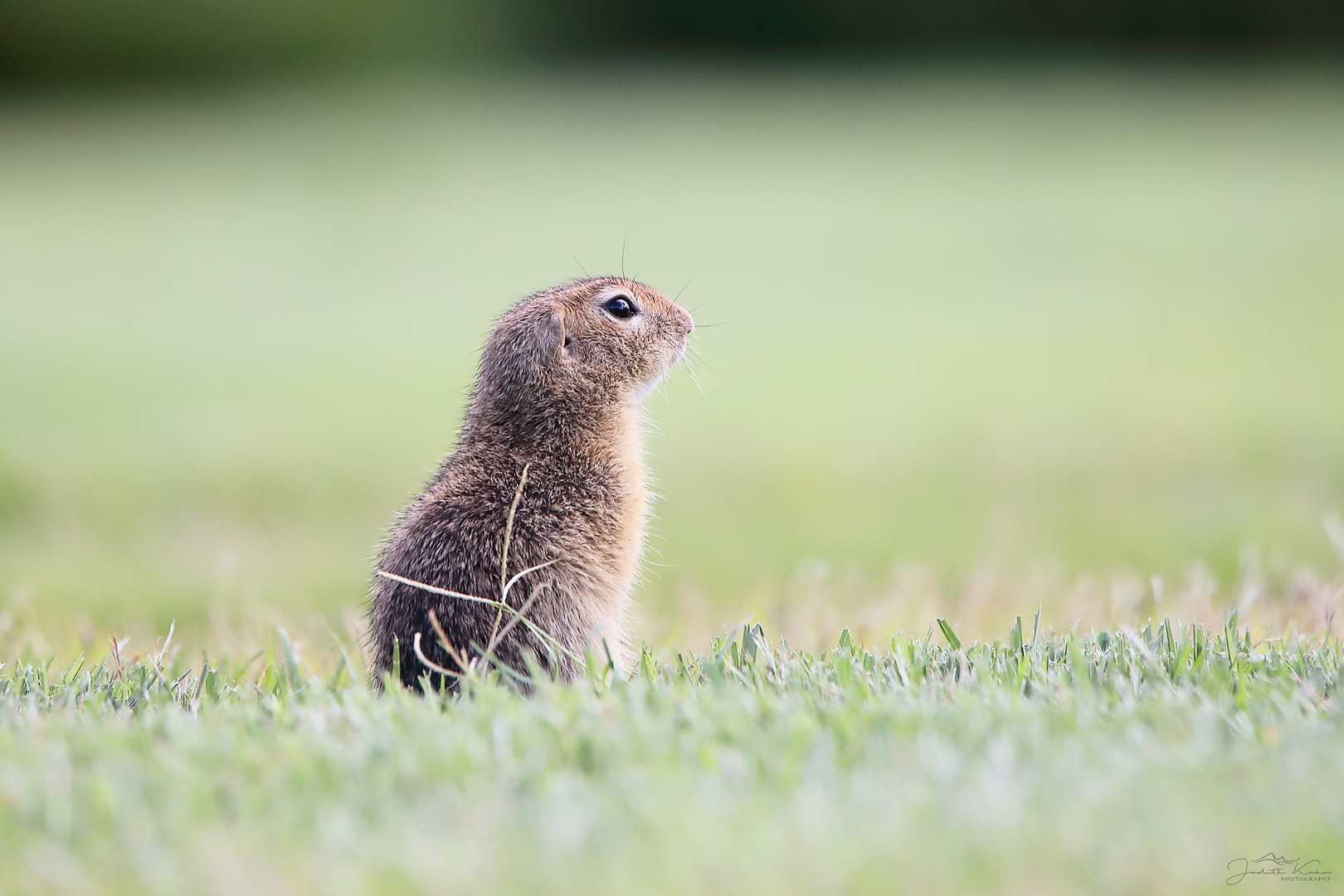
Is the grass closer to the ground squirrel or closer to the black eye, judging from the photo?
the ground squirrel

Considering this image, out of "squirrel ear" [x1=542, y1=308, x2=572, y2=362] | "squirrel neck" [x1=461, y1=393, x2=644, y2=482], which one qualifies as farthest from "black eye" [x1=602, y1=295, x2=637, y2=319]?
"squirrel neck" [x1=461, y1=393, x2=644, y2=482]

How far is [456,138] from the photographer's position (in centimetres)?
2680

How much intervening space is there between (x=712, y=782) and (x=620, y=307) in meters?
2.18

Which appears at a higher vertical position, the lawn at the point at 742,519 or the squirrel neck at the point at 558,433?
the squirrel neck at the point at 558,433

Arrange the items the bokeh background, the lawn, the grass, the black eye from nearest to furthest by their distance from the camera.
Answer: the grass < the lawn < the black eye < the bokeh background

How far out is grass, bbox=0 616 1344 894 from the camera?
1.71 meters

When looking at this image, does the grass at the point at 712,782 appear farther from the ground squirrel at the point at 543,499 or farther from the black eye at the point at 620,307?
the black eye at the point at 620,307

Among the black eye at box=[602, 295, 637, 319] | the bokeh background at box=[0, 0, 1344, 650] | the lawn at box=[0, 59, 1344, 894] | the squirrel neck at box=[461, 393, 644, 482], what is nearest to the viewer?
the lawn at box=[0, 59, 1344, 894]

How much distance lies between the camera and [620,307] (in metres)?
3.90

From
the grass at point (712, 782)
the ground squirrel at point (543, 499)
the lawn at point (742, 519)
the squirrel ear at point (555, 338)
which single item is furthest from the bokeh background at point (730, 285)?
the grass at point (712, 782)

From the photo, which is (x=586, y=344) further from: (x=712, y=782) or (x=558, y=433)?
(x=712, y=782)

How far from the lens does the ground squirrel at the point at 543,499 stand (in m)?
2.96

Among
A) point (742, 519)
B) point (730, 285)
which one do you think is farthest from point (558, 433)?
point (730, 285)

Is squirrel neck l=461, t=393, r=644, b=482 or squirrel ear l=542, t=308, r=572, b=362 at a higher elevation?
squirrel ear l=542, t=308, r=572, b=362
